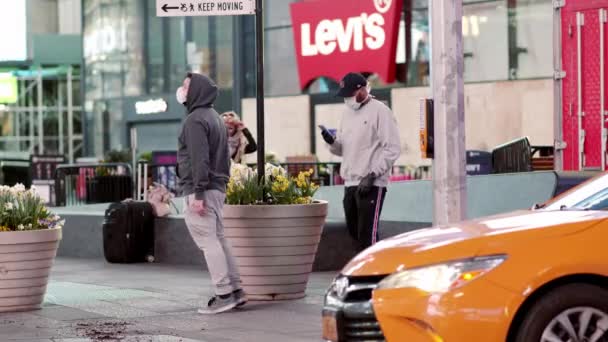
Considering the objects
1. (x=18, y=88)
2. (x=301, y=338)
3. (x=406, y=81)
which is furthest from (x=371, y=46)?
(x=18, y=88)

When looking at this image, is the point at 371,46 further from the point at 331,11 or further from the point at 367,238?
the point at 367,238

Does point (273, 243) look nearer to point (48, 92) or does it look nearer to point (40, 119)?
point (40, 119)

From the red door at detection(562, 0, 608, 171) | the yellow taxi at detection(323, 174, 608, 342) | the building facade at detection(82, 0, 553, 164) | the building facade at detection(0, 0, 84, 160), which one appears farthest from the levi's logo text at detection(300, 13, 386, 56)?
the building facade at detection(0, 0, 84, 160)

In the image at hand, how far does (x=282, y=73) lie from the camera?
109 feet

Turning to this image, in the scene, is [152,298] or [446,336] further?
[152,298]

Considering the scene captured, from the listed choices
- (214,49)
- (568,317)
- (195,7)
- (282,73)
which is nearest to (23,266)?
(195,7)

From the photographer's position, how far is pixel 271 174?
38.7 feet

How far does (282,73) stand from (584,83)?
777 inches

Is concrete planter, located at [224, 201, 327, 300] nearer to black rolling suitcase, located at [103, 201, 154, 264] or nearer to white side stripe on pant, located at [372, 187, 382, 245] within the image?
white side stripe on pant, located at [372, 187, 382, 245]

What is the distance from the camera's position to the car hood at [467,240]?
6.54 m

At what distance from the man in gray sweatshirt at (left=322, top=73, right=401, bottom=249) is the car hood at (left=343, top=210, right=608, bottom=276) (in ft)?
13.7

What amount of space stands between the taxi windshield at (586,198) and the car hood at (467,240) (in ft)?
0.93

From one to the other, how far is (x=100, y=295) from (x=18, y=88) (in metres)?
49.3

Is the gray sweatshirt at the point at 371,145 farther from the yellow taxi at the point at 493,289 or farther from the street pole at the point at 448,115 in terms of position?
the yellow taxi at the point at 493,289
